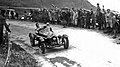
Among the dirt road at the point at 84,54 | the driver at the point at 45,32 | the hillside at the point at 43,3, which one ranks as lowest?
the dirt road at the point at 84,54

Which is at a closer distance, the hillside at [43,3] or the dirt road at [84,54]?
the dirt road at [84,54]

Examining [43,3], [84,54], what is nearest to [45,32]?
[84,54]

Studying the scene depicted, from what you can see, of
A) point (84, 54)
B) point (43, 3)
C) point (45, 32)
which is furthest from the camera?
point (43, 3)

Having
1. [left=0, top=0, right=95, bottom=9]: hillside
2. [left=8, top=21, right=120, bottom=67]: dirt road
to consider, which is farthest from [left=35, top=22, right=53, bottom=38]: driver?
[left=0, top=0, right=95, bottom=9]: hillside

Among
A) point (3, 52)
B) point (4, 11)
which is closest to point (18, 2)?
point (4, 11)

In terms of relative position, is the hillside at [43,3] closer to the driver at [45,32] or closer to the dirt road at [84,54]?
the dirt road at [84,54]

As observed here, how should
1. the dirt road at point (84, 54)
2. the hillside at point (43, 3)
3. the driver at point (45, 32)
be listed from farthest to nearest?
the hillside at point (43, 3) < the driver at point (45, 32) < the dirt road at point (84, 54)

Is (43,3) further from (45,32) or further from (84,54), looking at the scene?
(84,54)

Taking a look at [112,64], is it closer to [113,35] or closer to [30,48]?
[30,48]

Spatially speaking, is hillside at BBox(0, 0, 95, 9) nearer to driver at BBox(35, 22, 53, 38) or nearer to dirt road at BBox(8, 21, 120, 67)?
dirt road at BBox(8, 21, 120, 67)

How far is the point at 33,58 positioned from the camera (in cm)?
1116

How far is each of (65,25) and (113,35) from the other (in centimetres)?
754

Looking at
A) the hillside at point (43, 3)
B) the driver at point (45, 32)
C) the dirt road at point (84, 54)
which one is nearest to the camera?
the dirt road at point (84, 54)

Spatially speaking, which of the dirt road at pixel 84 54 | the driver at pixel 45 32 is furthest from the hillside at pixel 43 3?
the driver at pixel 45 32
